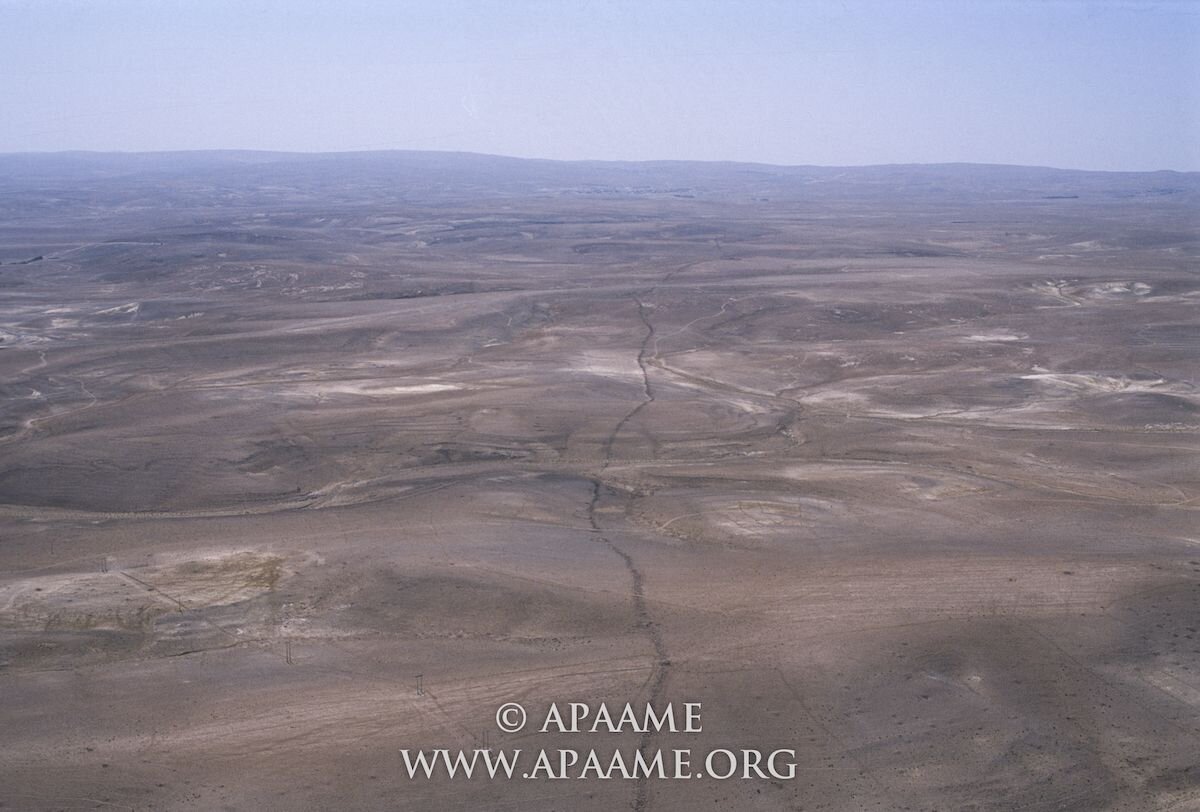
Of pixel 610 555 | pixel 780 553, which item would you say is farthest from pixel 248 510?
Result: pixel 780 553

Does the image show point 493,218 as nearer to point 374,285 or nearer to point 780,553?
point 374,285

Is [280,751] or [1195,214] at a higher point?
[1195,214]

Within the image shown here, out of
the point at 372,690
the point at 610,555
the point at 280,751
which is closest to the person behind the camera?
the point at 280,751

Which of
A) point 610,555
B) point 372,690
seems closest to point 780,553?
point 610,555

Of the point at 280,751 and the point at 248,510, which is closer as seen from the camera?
the point at 280,751

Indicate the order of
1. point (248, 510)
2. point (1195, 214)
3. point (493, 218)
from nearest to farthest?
point (248, 510) → point (493, 218) → point (1195, 214)

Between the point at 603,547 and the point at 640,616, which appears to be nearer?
the point at 640,616
